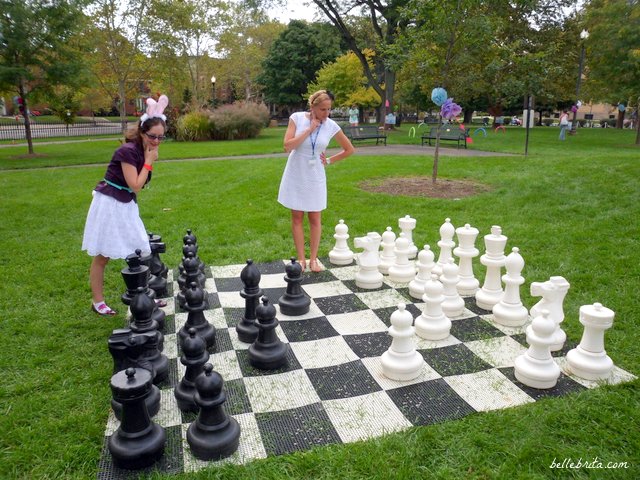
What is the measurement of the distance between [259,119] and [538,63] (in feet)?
45.7

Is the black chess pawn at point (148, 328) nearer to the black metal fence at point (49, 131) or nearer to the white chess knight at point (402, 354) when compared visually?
the white chess knight at point (402, 354)

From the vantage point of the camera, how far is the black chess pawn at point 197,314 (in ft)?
9.09

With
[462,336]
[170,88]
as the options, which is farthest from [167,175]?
[170,88]

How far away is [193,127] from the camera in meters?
19.9

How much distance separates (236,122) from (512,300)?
61.2 feet

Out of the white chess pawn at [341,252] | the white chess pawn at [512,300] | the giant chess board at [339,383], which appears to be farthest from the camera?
the white chess pawn at [341,252]

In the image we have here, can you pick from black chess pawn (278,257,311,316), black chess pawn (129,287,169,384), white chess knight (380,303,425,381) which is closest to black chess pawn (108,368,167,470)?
black chess pawn (129,287,169,384)

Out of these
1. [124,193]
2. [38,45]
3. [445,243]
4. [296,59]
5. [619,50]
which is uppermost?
[296,59]

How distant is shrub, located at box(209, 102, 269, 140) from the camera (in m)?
20.2

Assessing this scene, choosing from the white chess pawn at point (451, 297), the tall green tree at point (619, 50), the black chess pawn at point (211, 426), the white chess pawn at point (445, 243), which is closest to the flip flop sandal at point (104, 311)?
the black chess pawn at point (211, 426)

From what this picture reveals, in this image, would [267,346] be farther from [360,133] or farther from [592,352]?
[360,133]

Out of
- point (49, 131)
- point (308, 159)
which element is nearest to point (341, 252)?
point (308, 159)

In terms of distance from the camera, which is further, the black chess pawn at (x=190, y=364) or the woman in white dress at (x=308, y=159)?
the woman in white dress at (x=308, y=159)

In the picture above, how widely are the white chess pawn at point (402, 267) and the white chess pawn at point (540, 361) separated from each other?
1.50 metres
